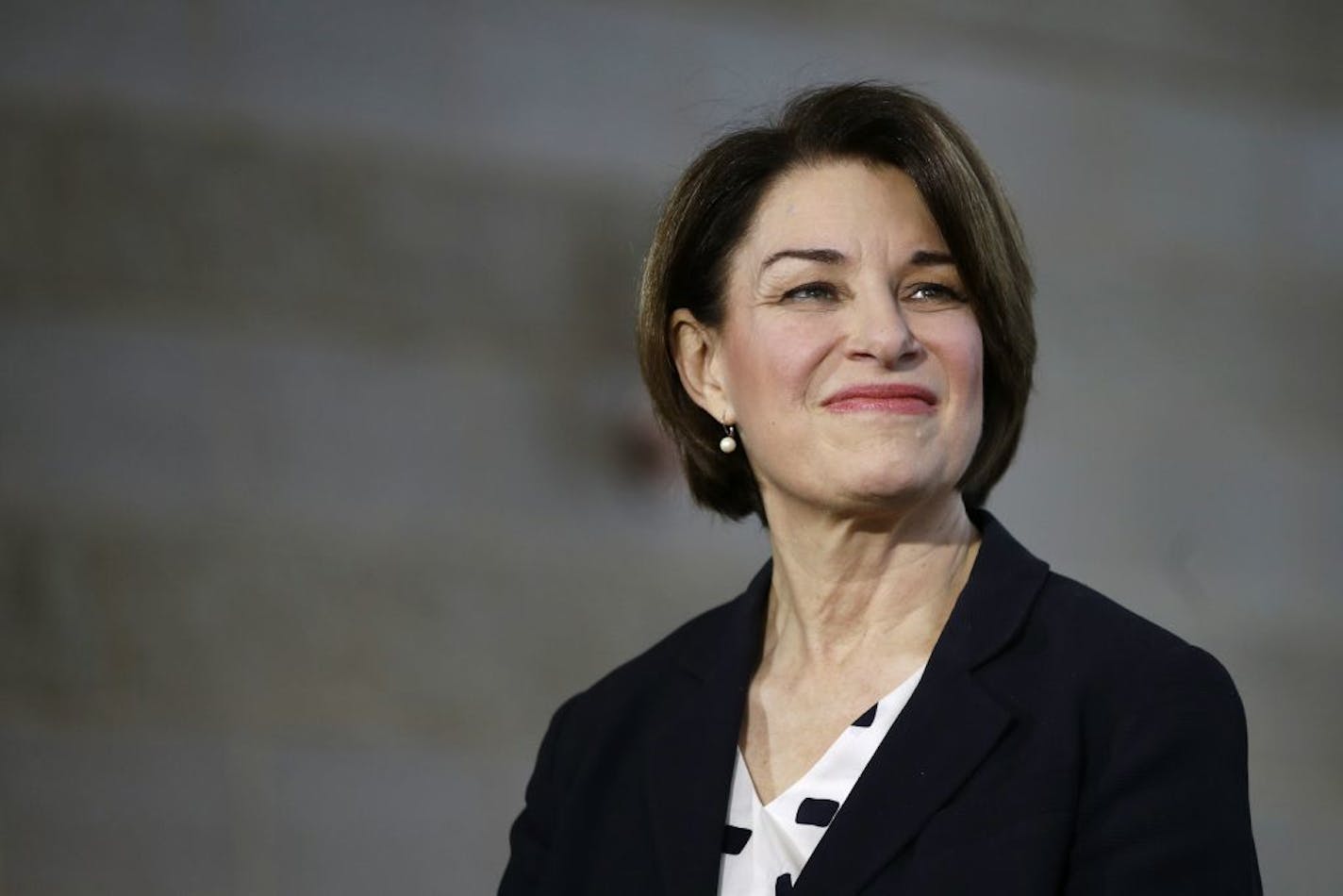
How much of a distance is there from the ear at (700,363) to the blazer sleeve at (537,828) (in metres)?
0.51

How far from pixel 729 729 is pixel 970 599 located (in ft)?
1.23

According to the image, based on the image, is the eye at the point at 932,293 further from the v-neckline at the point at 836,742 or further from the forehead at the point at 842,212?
the v-neckline at the point at 836,742

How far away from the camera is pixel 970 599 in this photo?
7.47 feet

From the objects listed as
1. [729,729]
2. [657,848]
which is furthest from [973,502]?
[657,848]

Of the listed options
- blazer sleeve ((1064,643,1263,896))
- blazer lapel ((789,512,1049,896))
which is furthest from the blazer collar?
blazer sleeve ((1064,643,1263,896))

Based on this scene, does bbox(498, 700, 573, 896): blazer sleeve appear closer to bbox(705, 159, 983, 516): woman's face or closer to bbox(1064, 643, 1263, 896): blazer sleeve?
bbox(705, 159, 983, 516): woman's face

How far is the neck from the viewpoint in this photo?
2.36 meters

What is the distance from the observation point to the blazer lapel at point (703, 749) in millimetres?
2289

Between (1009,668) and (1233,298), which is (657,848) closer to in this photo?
(1009,668)

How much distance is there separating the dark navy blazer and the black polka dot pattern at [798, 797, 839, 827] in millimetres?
78

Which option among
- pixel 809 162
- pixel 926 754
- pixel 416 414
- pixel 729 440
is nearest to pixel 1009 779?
pixel 926 754

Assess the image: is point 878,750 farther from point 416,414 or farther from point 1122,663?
point 416,414

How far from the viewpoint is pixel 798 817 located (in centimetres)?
224

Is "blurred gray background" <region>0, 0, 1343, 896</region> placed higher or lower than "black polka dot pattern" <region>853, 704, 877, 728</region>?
higher
